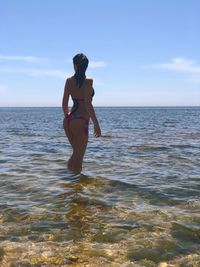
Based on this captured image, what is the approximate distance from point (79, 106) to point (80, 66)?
945 mm

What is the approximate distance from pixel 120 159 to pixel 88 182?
4.68 meters

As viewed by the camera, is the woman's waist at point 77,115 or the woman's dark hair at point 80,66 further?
the woman's waist at point 77,115

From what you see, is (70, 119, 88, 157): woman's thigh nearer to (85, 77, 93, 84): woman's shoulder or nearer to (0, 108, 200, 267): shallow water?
(85, 77, 93, 84): woman's shoulder

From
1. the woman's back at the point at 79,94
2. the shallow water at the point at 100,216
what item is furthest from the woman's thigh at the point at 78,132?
the shallow water at the point at 100,216

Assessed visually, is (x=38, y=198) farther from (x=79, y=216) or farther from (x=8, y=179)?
(x=8, y=179)

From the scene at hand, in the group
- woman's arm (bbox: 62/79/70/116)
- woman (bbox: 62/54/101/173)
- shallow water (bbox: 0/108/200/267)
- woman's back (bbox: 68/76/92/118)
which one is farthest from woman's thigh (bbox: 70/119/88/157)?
shallow water (bbox: 0/108/200/267)

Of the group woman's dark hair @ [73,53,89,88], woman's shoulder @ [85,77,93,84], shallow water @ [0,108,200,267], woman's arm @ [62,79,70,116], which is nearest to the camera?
shallow water @ [0,108,200,267]

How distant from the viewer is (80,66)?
8.41 m

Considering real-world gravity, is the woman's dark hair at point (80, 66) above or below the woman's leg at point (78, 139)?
above

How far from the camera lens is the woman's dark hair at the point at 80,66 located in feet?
27.5

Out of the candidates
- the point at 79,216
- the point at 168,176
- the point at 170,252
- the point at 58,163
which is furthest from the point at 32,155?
the point at 170,252

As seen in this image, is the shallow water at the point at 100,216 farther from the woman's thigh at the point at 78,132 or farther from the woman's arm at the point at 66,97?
the woman's arm at the point at 66,97

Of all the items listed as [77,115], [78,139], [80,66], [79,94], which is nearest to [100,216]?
[78,139]

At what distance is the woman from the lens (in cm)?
847
